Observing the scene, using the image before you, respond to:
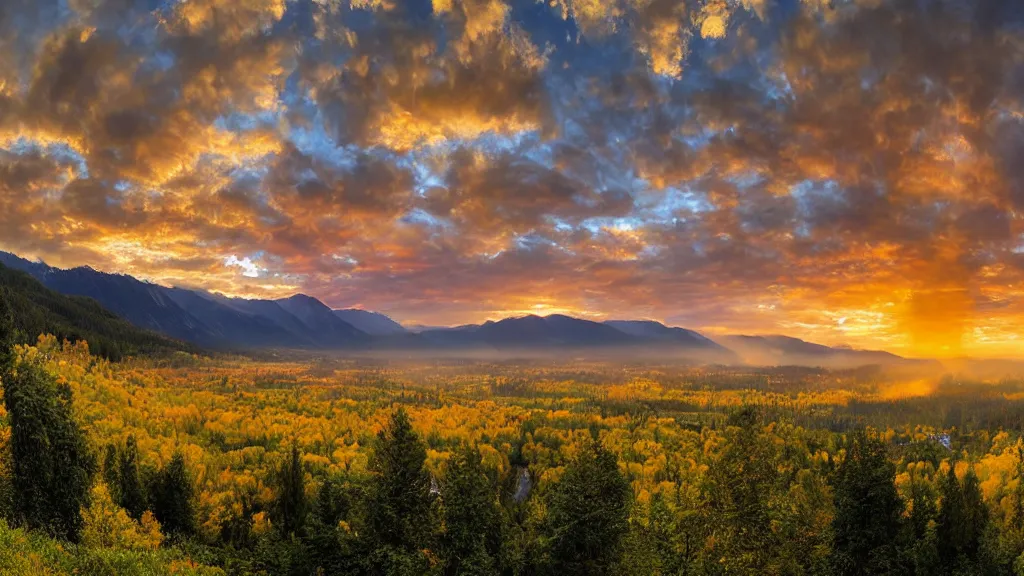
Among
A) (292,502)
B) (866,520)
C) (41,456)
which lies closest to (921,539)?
(866,520)

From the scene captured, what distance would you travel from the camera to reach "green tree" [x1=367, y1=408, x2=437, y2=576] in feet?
185

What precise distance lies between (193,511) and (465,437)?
314 ft

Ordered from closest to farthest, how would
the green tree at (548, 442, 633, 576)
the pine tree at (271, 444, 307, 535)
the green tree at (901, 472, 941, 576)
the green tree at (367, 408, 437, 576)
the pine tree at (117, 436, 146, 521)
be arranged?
the green tree at (367, 408, 437, 576) < the green tree at (548, 442, 633, 576) < the green tree at (901, 472, 941, 576) < the pine tree at (117, 436, 146, 521) < the pine tree at (271, 444, 307, 535)

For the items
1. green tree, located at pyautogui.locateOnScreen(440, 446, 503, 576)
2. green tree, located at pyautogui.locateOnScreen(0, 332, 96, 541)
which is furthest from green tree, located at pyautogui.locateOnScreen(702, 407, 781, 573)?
green tree, located at pyautogui.locateOnScreen(0, 332, 96, 541)

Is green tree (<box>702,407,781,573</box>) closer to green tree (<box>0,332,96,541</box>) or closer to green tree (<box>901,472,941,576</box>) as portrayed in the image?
green tree (<box>901,472,941,576</box>)

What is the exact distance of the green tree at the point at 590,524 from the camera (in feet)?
188

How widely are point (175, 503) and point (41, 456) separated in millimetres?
34916

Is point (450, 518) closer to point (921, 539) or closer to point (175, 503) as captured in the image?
point (175, 503)

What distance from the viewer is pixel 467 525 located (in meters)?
62.3

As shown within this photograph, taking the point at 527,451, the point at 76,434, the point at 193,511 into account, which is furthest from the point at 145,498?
the point at 527,451

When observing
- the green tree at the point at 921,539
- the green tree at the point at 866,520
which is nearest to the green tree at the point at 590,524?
the green tree at the point at 866,520

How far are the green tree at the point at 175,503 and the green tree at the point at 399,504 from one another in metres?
46.8

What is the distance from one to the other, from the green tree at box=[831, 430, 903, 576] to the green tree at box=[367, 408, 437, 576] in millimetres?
51381

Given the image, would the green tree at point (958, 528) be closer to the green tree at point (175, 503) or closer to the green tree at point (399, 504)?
the green tree at point (399, 504)
